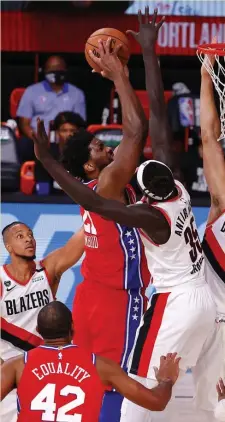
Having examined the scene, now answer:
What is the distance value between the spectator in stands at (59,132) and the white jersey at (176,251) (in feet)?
12.6

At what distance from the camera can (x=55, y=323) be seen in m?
4.86

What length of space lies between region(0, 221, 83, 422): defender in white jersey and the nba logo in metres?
3.39

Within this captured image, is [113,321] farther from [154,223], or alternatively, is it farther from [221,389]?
[154,223]

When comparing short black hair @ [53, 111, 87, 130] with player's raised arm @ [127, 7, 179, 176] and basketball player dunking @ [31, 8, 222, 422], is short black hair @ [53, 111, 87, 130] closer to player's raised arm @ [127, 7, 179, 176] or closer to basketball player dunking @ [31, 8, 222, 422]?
player's raised arm @ [127, 7, 179, 176]

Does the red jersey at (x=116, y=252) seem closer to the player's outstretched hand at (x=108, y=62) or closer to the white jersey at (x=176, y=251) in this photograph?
the white jersey at (x=176, y=251)

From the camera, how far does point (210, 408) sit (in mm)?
6074

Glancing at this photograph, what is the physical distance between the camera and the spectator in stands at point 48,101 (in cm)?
1023

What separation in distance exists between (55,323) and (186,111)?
5.56 m

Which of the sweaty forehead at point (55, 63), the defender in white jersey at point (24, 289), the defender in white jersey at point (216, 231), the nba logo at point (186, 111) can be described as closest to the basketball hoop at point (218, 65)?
the defender in white jersey at point (216, 231)

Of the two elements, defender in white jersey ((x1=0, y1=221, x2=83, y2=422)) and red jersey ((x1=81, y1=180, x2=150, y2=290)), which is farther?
defender in white jersey ((x1=0, y1=221, x2=83, y2=422))

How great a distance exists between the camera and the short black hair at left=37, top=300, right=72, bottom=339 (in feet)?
15.9

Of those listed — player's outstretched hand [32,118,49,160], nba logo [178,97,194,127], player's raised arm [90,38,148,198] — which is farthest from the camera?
nba logo [178,97,194,127]

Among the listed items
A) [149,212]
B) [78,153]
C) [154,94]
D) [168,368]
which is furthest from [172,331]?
[154,94]

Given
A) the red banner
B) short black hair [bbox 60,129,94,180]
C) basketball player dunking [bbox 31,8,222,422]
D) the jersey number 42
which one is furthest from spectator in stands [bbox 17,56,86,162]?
the jersey number 42
